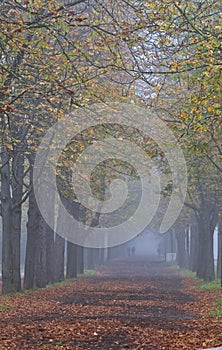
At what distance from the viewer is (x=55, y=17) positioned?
1257 centimetres

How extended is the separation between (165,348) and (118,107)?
413 inches

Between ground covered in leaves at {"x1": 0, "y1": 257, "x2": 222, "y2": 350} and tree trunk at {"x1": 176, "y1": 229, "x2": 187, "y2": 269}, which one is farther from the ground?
tree trunk at {"x1": 176, "y1": 229, "x2": 187, "y2": 269}

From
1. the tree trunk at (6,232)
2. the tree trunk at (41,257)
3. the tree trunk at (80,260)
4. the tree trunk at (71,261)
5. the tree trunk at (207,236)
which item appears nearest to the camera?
the tree trunk at (6,232)

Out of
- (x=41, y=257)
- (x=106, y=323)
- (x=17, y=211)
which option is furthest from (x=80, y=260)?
(x=106, y=323)

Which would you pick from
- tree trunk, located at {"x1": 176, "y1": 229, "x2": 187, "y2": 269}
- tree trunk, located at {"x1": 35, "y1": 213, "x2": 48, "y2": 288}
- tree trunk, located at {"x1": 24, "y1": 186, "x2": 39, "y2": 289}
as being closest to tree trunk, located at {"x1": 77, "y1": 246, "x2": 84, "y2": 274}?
tree trunk, located at {"x1": 176, "y1": 229, "x2": 187, "y2": 269}

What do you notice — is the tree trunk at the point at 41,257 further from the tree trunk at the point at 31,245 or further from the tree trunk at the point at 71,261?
the tree trunk at the point at 71,261

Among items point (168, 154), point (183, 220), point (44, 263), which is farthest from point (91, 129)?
point (183, 220)

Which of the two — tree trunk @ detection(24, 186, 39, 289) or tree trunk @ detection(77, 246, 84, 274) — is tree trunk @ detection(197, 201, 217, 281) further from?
tree trunk @ detection(24, 186, 39, 289)

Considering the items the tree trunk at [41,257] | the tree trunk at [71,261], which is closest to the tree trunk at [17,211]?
the tree trunk at [41,257]

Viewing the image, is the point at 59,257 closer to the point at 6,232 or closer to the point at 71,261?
the point at 71,261

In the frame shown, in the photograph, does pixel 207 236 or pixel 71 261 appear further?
pixel 71 261

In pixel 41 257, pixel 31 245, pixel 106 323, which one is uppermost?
pixel 31 245

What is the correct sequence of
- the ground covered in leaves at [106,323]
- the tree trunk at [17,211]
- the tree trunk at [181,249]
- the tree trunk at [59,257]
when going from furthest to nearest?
1. the tree trunk at [181,249]
2. the tree trunk at [59,257]
3. the tree trunk at [17,211]
4. the ground covered in leaves at [106,323]

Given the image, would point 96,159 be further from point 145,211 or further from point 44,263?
point 145,211
